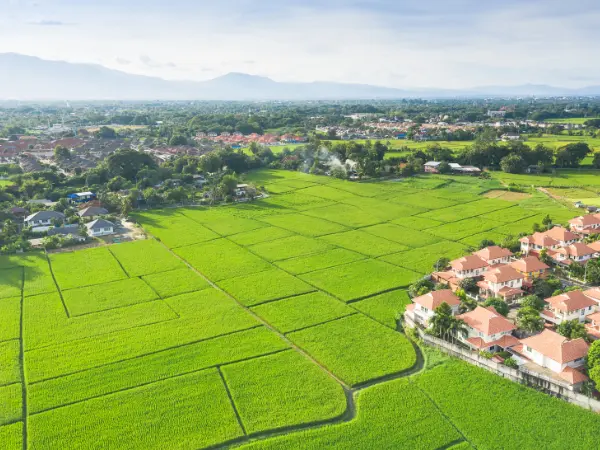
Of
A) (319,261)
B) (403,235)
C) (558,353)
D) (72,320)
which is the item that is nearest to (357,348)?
(558,353)

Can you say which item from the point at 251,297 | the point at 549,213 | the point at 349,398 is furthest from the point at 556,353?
the point at 549,213

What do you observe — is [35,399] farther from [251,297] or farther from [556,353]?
[556,353]

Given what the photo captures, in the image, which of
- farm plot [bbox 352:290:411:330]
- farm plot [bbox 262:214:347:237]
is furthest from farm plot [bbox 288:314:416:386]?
farm plot [bbox 262:214:347:237]

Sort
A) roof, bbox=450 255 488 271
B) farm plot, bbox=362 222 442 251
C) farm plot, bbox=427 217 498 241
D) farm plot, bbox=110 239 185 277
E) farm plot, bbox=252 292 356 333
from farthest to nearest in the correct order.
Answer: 1. farm plot, bbox=427 217 498 241
2. farm plot, bbox=362 222 442 251
3. farm plot, bbox=110 239 185 277
4. roof, bbox=450 255 488 271
5. farm plot, bbox=252 292 356 333

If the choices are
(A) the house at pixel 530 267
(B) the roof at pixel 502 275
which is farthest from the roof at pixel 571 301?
(A) the house at pixel 530 267

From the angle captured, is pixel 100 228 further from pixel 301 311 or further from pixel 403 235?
pixel 403 235

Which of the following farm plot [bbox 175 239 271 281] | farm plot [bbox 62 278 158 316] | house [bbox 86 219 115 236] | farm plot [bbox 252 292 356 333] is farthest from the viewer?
house [bbox 86 219 115 236]

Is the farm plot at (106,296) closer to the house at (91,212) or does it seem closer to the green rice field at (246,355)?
the green rice field at (246,355)

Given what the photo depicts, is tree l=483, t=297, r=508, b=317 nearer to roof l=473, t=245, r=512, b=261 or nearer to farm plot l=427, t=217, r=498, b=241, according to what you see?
roof l=473, t=245, r=512, b=261
